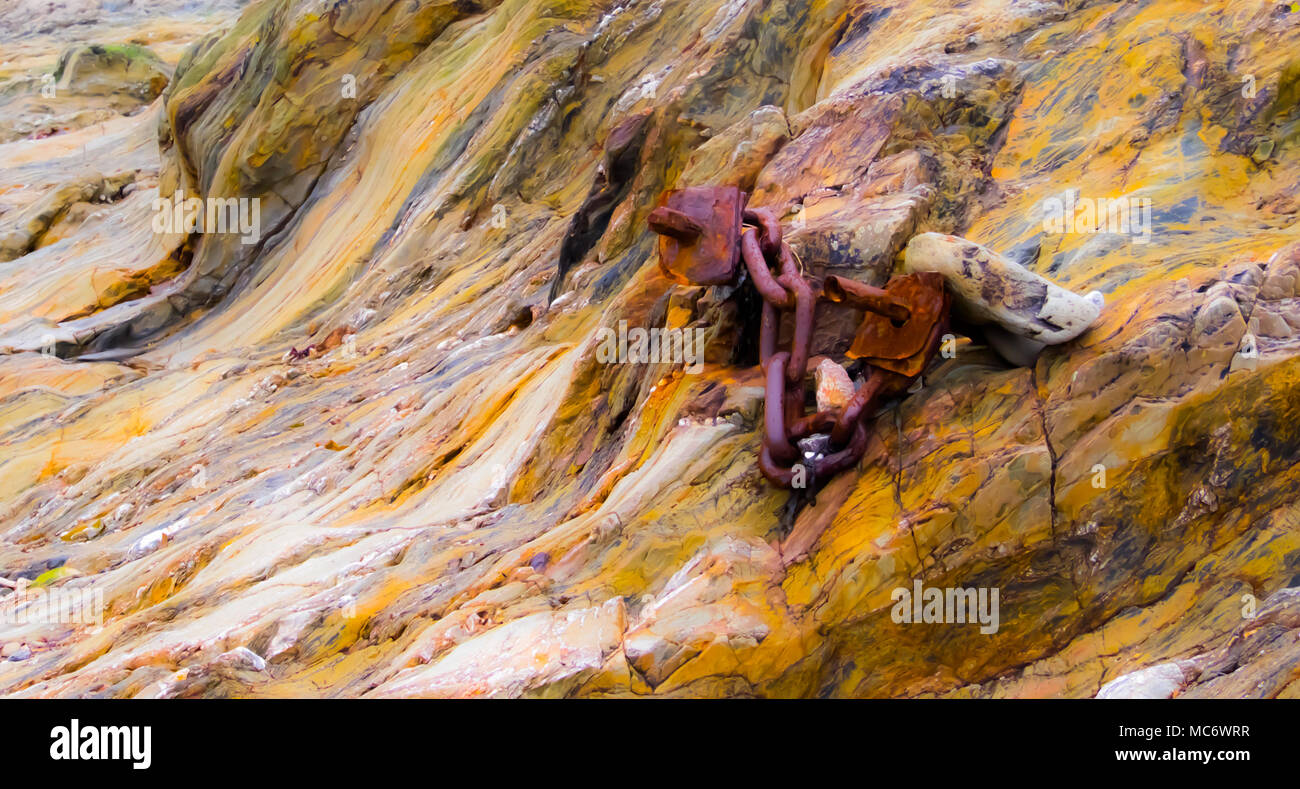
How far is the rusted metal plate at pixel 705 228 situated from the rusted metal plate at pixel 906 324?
62cm

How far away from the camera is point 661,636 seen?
3.11 m

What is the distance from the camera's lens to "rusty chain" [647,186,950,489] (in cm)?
323

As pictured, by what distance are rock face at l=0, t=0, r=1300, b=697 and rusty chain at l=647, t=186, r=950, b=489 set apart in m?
0.14

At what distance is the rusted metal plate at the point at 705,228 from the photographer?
375cm

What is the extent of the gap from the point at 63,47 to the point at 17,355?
1032 centimetres

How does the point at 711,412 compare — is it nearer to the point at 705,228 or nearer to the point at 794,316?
the point at 794,316

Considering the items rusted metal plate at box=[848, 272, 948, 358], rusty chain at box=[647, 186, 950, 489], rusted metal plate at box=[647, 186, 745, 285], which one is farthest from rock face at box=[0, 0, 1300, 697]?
rusted metal plate at box=[647, 186, 745, 285]

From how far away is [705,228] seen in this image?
377 centimetres

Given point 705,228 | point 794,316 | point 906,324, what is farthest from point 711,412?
point 906,324

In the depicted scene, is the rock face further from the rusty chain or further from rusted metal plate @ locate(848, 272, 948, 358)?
rusted metal plate @ locate(848, 272, 948, 358)

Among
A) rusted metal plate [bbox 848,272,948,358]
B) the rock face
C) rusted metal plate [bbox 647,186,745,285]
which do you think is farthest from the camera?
rusted metal plate [bbox 647,186,745,285]

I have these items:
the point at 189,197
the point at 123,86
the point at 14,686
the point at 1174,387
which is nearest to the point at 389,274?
the point at 189,197

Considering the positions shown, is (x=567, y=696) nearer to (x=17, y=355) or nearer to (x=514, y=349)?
A: (x=514, y=349)

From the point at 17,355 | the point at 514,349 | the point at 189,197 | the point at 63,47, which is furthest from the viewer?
the point at 63,47
